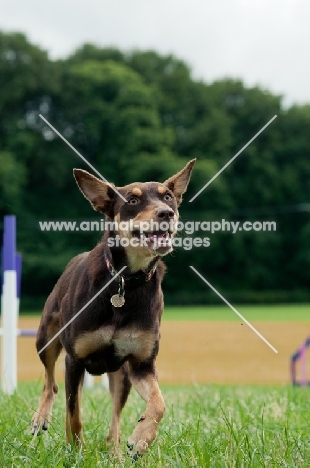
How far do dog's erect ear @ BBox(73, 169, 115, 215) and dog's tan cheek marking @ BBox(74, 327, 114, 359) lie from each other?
67 centimetres

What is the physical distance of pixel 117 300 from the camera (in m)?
4.11

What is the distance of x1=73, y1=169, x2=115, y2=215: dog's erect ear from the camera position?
4301 mm

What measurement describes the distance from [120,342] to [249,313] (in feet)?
119

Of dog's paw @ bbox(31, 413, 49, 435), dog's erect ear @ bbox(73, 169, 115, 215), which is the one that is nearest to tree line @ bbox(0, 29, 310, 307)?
dog's paw @ bbox(31, 413, 49, 435)

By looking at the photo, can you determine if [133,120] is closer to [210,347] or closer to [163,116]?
[163,116]

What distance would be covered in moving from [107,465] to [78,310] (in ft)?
3.14

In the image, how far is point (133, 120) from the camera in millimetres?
42344

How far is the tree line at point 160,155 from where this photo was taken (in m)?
39.5

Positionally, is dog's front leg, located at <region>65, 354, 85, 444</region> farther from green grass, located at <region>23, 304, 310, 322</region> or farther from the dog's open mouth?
green grass, located at <region>23, 304, 310, 322</region>

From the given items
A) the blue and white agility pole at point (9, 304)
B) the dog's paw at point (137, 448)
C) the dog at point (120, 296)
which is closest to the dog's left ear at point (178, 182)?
the dog at point (120, 296)

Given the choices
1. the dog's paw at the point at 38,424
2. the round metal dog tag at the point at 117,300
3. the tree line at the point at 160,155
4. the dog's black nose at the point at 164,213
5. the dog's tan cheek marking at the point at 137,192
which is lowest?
the dog's paw at the point at 38,424

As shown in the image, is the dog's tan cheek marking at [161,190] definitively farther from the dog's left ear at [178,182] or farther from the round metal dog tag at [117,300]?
the round metal dog tag at [117,300]

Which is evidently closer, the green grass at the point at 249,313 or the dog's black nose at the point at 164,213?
the dog's black nose at the point at 164,213

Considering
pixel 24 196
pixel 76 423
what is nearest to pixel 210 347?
pixel 24 196
